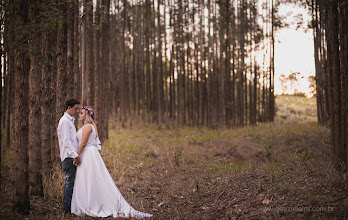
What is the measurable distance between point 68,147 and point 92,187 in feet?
2.57

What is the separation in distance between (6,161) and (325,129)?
13.1m

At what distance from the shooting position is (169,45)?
21.0 m

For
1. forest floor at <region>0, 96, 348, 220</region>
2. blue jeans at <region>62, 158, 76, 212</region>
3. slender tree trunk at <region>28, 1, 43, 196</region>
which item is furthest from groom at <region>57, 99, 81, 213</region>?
slender tree trunk at <region>28, 1, 43, 196</region>

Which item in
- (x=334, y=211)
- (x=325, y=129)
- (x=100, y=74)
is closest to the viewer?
(x=334, y=211)

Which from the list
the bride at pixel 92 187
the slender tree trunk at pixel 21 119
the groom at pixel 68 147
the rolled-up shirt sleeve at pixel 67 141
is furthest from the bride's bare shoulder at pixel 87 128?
the slender tree trunk at pixel 21 119

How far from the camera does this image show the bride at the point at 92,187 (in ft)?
16.1

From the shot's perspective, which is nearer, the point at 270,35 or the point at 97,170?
the point at 97,170

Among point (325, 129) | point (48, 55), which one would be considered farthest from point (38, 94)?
point (325, 129)

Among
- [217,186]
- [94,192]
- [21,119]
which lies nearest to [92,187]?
[94,192]

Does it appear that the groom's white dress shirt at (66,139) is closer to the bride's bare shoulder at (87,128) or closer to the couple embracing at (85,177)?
the couple embracing at (85,177)

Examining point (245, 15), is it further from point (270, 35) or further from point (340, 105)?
point (340, 105)

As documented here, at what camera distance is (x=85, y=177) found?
16.4 ft

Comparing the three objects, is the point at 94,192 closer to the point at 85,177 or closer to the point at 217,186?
the point at 85,177

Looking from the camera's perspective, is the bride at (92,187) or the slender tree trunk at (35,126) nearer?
the bride at (92,187)
